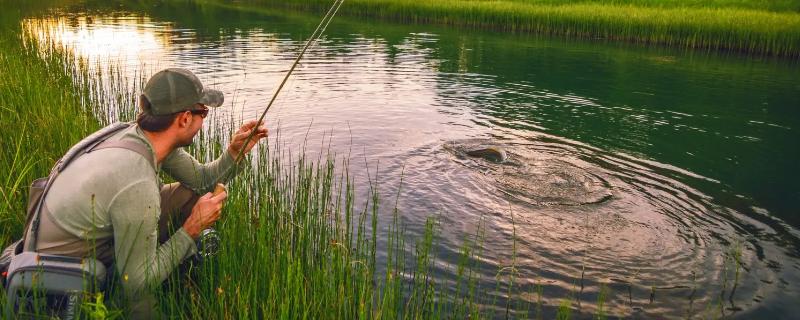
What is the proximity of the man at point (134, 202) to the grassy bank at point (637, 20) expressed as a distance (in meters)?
22.7

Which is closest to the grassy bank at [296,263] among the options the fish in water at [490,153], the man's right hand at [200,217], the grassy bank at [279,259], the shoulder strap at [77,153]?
the grassy bank at [279,259]

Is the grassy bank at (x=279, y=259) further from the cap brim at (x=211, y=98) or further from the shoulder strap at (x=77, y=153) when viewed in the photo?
the cap brim at (x=211, y=98)

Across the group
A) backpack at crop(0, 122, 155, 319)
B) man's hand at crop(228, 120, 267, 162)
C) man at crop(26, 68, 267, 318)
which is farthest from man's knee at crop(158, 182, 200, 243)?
backpack at crop(0, 122, 155, 319)

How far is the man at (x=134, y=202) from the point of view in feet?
8.63

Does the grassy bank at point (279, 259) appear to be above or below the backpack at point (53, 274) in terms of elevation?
below

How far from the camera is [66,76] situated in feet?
31.3

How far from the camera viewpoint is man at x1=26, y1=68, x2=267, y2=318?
8.63 feet

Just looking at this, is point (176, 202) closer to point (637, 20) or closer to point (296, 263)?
point (296, 263)

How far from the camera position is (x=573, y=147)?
30.6ft

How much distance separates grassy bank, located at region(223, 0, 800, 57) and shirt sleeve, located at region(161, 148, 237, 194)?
22.1 meters

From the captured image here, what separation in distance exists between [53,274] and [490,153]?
673 centimetres

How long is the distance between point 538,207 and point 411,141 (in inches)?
130

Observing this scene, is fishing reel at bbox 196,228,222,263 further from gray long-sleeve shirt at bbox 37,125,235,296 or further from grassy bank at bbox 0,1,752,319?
gray long-sleeve shirt at bbox 37,125,235,296

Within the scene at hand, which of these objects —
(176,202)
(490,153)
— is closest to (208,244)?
(176,202)
